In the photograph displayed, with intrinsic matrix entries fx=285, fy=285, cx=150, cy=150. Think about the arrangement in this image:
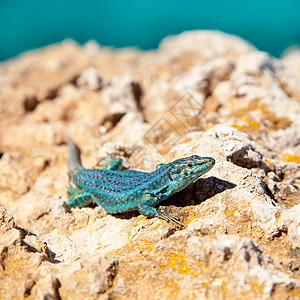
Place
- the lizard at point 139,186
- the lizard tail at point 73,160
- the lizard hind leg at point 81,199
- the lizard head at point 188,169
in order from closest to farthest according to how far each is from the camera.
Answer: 1. the lizard head at point 188,169
2. the lizard at point 139,186
3. the lizard hind leg at point 81,199
4. the lizard tail at point 73,160

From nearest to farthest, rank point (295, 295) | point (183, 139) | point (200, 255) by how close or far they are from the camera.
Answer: point (295, 295), point (200, 255), point (183, 139)

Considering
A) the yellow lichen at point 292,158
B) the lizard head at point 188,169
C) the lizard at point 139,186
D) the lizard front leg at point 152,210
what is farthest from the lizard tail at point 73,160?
the yellow lichen at point 292,158

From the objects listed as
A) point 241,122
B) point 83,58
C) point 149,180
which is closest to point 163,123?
point 241,122

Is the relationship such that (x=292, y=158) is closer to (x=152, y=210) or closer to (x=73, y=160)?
(x=152, y=210)

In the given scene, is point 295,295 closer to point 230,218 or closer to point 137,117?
point 230,218

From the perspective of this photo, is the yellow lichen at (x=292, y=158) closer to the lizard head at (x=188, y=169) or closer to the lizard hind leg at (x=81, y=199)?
the lizard head at (x=188, y=169)

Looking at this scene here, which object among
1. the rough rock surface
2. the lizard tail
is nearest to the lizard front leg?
the rough rock surface

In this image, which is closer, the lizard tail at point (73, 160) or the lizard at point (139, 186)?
the lizard at point (139, 186)
